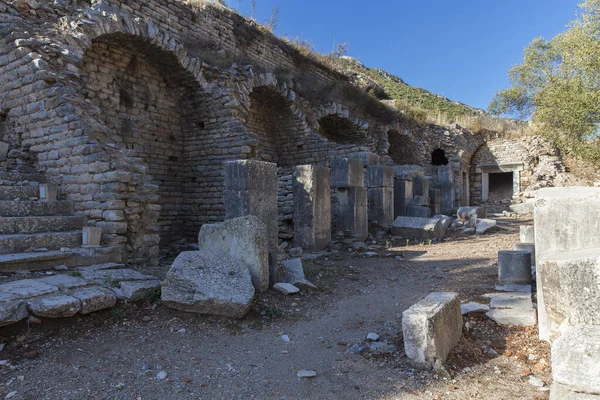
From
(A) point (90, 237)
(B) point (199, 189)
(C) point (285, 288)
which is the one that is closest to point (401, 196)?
(B) point (199, 189)

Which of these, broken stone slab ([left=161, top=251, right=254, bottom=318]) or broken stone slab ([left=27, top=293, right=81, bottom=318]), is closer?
broken stone slab ([left=27, top=293, right=81, bottom=318])

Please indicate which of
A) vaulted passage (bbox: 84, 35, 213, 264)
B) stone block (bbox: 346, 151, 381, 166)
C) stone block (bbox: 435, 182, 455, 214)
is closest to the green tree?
stone block (bbox: 435, 182, 455, 214)

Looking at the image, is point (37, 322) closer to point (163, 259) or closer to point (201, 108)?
point (163, 259)

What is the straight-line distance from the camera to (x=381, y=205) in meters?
11.3

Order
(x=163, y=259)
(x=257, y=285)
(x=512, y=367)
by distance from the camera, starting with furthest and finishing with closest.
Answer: (x=163, y=259) → (x=257, y=285) → (x=512, y=367)

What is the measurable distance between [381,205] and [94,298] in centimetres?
841

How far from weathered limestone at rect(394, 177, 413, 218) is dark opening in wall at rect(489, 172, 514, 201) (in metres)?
12.5

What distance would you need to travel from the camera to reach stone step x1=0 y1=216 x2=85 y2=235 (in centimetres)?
546

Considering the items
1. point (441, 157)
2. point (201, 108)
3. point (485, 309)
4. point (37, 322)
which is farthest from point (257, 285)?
point (441, 157)

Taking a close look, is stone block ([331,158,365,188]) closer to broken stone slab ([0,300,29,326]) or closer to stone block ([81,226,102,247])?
stone block ([81,226,102,247])

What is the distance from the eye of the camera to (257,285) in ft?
16.5

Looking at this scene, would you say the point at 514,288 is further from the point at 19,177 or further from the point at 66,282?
the point at 19,177

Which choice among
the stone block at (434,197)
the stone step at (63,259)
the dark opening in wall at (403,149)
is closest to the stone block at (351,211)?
the stone block at (434,197)

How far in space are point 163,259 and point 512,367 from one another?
6907mm
